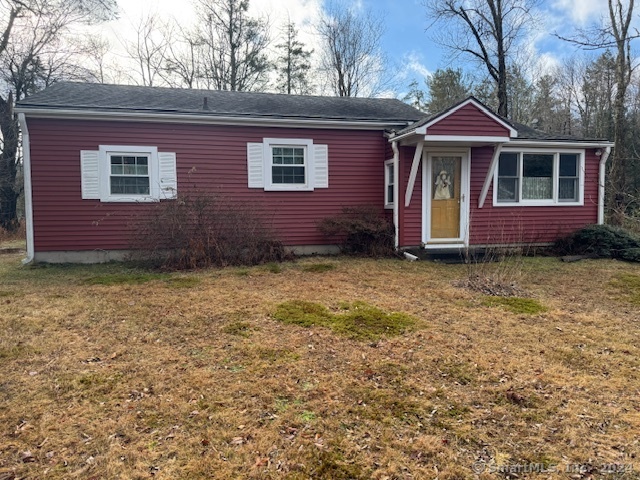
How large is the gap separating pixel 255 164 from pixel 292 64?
1630 cm

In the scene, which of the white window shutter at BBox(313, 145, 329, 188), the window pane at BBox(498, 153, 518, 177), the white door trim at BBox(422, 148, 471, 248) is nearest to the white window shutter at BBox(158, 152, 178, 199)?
the white window shutter at BBox(313, 145, 329, 188)

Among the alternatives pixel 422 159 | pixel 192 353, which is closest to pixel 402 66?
pixel 422 159

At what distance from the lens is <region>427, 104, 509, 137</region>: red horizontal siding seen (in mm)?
8562

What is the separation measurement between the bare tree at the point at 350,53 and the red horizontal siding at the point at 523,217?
16145 mm

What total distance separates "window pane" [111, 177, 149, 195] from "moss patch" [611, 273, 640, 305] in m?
9.11

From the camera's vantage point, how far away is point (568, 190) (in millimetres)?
10602

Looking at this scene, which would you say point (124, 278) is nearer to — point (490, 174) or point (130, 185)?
point (130, 185)

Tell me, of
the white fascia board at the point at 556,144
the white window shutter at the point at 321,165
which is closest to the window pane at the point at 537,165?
the white fascia board at the point at 556,144

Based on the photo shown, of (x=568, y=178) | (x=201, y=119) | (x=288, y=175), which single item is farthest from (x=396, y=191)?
(x=568, y=178)

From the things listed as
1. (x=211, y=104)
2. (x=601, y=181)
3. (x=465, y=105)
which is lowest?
(x=601, y=181)

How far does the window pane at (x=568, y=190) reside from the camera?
10.5m

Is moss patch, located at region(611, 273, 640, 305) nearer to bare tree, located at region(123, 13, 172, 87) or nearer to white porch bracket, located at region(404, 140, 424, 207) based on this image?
white porch bracket, located at region(404, 140, 424, 207)

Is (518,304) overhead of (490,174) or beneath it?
beneath

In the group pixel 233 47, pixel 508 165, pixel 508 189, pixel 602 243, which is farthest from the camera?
pixel 233 47
